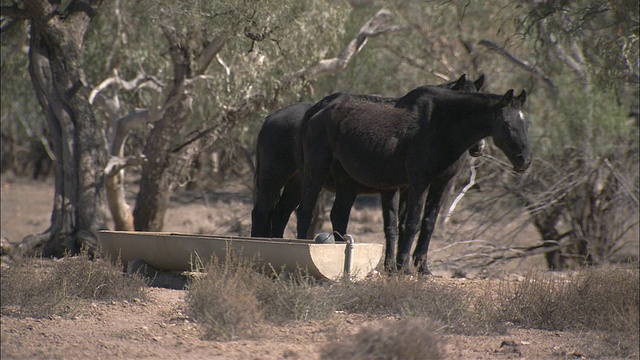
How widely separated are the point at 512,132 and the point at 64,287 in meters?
4.83

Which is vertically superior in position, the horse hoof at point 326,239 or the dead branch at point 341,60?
the dead branch at point 341,60

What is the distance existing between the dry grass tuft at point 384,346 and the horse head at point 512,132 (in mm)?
3761

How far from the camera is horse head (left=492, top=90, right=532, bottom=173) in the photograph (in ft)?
28.7

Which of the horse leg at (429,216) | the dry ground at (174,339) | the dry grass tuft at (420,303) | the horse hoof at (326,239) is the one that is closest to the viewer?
the dry ground at (174,339)

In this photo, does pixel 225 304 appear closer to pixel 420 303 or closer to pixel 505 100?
pixel 420 303

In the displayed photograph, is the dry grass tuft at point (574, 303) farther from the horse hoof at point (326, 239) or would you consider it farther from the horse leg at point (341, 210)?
the horse leg at point (341, 210)

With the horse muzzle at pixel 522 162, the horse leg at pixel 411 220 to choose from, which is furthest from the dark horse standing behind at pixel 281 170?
the horse muzzle at pixel 522 162

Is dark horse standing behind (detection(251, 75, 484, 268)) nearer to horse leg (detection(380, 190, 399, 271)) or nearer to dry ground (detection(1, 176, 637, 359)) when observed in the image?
horse leg (detection(380, 190, 399, 271))

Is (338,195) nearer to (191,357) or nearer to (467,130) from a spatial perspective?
(467,130)

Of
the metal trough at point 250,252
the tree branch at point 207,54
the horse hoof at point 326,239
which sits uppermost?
the tree branch at point 207,54

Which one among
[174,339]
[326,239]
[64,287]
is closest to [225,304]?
[174,339]

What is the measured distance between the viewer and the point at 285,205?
432 inches

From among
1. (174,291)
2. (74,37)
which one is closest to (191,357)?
(174,291)

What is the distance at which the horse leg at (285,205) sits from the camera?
10883 mm
